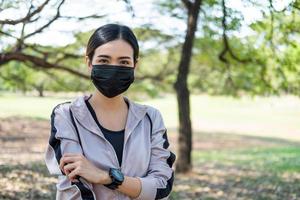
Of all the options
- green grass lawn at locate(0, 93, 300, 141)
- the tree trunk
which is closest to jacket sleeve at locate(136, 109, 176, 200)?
the tree trunk

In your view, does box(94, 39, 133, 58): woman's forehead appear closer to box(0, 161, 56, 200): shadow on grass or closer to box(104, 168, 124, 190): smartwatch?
box(104, 168, 124, 190): smartwatch

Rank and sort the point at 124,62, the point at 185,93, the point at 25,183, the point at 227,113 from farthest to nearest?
the point at 227,113 → the point at 185,93 → the point at 25,183 → the point at 124,62

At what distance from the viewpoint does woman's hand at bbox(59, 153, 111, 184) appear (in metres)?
2.02

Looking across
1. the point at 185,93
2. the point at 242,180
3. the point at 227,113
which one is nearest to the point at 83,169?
the point at 242,180

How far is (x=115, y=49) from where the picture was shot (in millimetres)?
2168

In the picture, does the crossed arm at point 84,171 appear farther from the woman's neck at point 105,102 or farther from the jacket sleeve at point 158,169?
the woman's neck at point 105,102

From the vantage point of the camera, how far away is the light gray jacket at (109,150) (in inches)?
82.4

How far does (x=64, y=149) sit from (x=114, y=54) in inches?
18.5

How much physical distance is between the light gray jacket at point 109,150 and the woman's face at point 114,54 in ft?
0.65

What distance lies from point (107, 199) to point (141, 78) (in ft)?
36.7

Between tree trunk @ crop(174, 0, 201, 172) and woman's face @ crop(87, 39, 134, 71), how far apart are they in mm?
8256

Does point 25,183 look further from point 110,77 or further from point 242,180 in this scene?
point 110,77

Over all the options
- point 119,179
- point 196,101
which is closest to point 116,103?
point 119,179

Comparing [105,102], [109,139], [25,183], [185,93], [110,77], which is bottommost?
[25,183]
